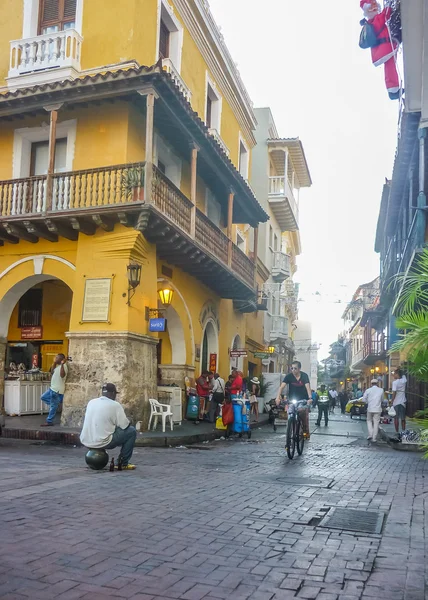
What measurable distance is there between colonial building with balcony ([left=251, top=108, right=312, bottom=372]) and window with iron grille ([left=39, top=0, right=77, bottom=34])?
1668cm

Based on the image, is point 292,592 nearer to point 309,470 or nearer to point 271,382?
point 309,470

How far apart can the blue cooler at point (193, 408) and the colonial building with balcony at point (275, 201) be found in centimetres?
1361

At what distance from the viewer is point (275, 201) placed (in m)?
33.2

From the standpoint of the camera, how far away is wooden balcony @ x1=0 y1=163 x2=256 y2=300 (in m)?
13.5

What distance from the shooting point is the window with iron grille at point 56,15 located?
16.1 metres

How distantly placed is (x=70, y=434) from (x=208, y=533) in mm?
7872

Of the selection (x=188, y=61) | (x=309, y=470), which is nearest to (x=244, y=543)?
(x=309, y=470)

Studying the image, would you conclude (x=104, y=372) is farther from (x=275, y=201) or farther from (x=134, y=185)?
(x=275, y=201)

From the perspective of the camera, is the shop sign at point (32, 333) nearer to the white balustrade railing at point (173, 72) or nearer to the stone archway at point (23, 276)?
the stone archway at point (23, 276)

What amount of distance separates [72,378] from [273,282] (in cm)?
2285

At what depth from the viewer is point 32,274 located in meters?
15.4

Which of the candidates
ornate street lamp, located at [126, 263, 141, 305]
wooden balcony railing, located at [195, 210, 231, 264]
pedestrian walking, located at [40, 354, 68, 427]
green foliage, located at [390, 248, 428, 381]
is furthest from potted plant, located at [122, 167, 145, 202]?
green foliage, located at [390, 248, 428, 381]

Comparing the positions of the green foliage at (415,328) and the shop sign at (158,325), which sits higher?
the shop sign at (158,325)

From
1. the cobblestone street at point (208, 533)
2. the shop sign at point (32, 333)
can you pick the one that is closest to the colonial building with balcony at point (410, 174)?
the cobblestone street at point (208, 533)
